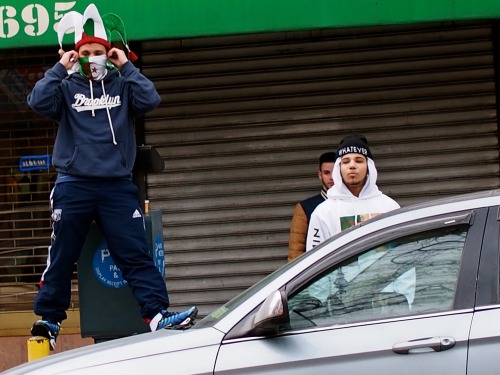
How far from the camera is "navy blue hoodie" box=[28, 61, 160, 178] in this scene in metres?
6.21

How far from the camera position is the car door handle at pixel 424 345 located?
4.02 meters

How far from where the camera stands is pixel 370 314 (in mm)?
4266

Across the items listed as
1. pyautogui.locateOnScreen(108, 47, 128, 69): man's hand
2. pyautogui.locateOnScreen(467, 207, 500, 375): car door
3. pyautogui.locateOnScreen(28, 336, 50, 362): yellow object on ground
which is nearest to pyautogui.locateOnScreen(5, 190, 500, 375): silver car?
pyautogui.locateOnScreen(467, 207, 500, 375): car door

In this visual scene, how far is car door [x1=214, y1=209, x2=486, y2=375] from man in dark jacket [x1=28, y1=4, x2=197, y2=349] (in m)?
1.92

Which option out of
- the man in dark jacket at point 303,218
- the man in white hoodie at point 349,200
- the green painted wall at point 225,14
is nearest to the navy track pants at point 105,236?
the man in white hoodie at point 349,200

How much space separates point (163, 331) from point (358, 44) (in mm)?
5020

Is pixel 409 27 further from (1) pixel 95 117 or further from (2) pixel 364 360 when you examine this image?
(2) pixel 364 360

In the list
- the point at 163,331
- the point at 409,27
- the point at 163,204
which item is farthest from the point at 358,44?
the point at 163,331

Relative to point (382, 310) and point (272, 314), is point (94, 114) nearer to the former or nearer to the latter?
point (272, 314)

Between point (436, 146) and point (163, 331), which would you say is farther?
point (436, 146)

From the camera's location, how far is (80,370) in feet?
14.4

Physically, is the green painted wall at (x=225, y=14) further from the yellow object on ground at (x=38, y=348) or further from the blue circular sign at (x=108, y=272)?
the yellow object on ground at (x=38, y=348)

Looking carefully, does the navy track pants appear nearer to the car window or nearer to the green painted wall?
the car window

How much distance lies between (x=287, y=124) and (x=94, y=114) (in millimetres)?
3162
